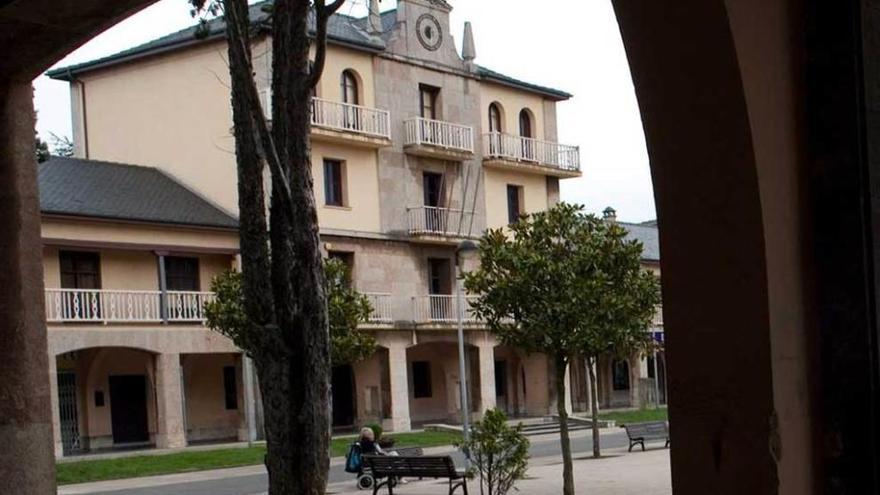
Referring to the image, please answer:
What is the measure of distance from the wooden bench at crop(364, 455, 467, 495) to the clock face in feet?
71.5

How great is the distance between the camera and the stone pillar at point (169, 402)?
1183 inches

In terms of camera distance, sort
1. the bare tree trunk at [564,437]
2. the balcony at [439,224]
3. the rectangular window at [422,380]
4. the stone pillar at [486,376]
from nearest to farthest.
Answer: the bare tree trunk at [564,437]
the balcony at [439,224]
the stone pillar at [486,376]
the rectangular window at [422,380]

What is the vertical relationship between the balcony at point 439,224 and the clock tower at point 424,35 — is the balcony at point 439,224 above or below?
below

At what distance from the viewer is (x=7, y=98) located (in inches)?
154

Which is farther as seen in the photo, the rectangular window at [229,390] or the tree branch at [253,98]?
the rectangular window at [229,390]

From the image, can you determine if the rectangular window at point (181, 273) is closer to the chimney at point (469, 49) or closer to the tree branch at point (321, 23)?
the chimney at point (469, 49)

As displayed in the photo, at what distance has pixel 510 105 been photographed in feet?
135

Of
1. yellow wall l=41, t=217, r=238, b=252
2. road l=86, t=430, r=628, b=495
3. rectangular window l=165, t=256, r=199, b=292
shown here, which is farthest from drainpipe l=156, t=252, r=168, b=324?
road l=86, t=430, r=628, b=495

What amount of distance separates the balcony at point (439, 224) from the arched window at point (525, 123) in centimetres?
450

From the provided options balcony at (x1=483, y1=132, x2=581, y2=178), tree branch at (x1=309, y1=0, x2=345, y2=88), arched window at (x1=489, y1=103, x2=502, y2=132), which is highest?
arched window at (x1=489, y1=103, x2=502, y2=132)

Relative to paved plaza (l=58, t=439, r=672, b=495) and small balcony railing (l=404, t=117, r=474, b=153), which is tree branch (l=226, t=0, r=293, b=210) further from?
small balcony railing (l=404, t=117, r=474, b=153)

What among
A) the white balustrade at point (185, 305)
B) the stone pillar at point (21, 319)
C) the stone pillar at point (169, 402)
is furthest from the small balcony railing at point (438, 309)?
the stone pillar at point (21, 319)

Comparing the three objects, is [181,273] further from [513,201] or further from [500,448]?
[500,448]

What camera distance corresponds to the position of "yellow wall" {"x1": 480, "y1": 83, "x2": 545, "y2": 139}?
40000 millimetres
